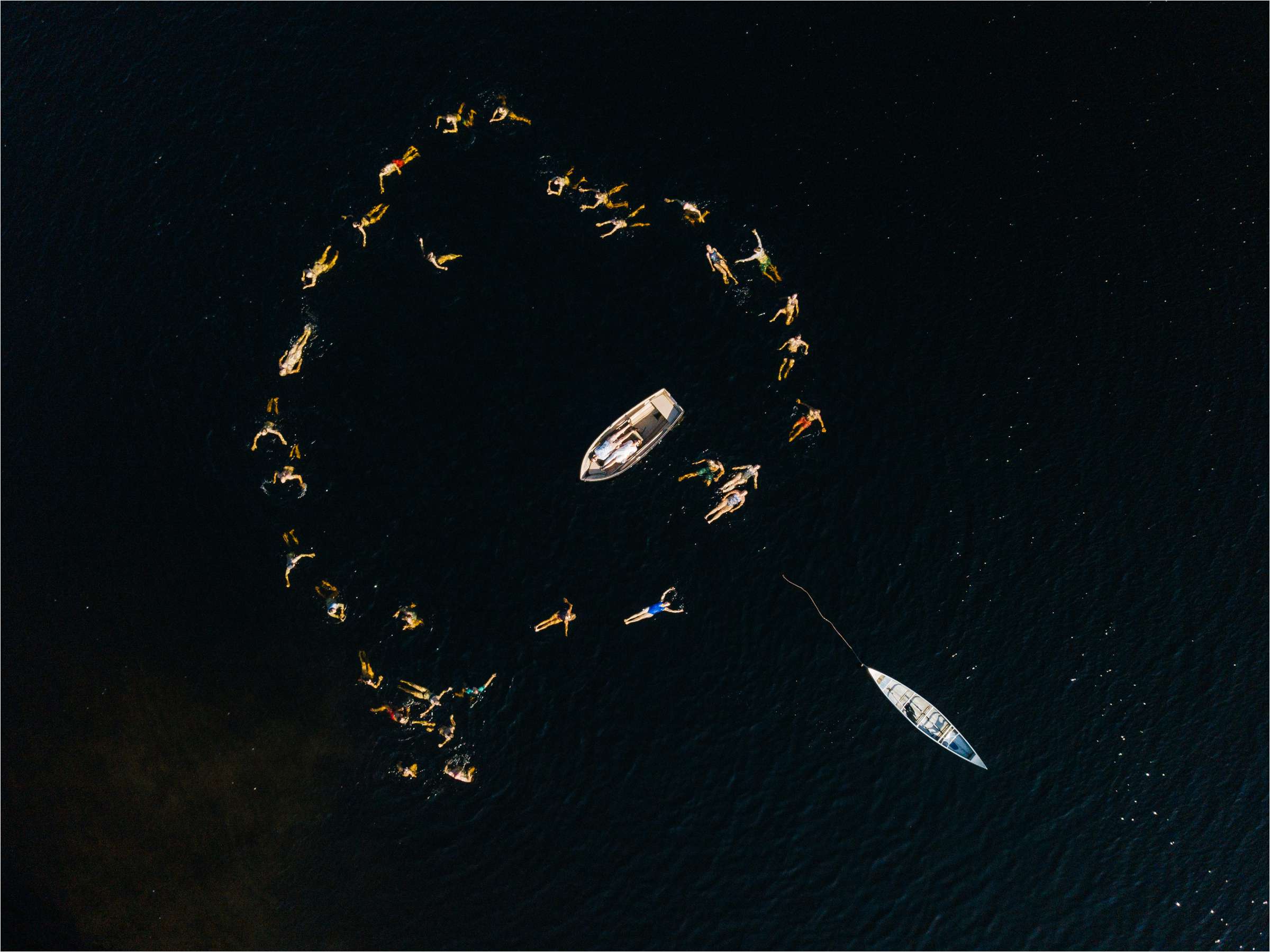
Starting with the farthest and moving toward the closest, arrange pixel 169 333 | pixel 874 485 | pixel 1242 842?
pixel 169 333 < pixel 874 485 < pixel 1242 842

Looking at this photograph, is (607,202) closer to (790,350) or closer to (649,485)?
(790,350)

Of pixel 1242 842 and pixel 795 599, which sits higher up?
pixel 795 599

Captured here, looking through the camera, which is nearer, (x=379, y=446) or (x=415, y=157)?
(x=379, y=446)

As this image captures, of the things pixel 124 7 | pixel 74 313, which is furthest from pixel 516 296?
pixel 124 7

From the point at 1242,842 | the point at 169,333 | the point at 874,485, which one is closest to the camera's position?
the point at 1242,842

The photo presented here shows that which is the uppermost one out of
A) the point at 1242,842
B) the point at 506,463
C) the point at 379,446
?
the point at 379,446

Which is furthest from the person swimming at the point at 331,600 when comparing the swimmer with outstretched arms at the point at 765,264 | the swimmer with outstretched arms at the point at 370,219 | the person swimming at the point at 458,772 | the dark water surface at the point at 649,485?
the swimmer with outstretched arms at the point at 765,264

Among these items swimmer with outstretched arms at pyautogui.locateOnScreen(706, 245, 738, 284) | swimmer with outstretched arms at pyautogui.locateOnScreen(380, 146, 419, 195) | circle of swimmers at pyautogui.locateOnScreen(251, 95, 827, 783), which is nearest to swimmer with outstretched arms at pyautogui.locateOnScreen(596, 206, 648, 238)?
circle of swimmers at pyautogui.locateOnScreen(251, 95, 827, 783)

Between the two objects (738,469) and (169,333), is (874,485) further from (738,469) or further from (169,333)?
(169,333)
